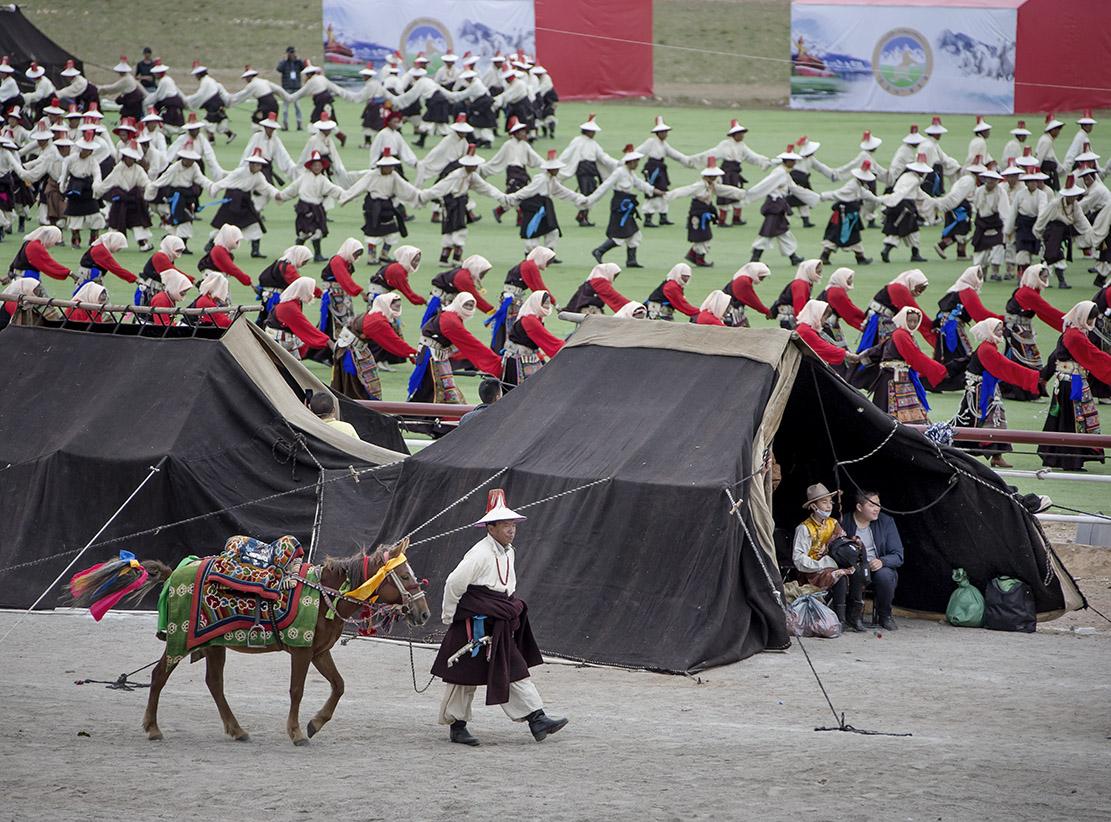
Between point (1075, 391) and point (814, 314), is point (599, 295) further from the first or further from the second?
point (1075, 391)

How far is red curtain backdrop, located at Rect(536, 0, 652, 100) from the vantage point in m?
30.6

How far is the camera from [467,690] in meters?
6.59

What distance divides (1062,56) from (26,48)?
20351 mm

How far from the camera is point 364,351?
13.9 meters

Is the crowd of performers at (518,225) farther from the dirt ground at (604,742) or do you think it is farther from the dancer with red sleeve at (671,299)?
the dirt ground at (604,742)

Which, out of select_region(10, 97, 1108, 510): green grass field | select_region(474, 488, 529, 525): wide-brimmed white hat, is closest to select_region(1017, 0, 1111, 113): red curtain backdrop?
select_region(10, 97, 1108, 510): green grass field

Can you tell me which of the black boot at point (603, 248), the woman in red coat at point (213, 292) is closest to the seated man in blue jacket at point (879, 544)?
the woman in red coat at point (213, 292)

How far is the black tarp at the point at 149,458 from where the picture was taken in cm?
948

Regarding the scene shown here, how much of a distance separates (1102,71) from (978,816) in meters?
26.1

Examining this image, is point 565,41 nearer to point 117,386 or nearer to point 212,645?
point 117,386

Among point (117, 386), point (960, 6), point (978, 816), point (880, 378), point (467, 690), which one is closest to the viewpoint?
point (978, 816)

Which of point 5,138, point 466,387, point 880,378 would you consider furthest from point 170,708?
point 5,138

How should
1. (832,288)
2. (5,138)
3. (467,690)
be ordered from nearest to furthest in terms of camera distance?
(467,690) < (832,288) < (5,138)

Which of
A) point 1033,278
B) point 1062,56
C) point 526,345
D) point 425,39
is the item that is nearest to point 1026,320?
point 1033,278
